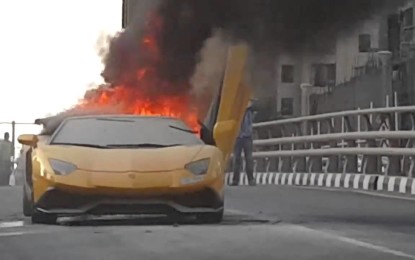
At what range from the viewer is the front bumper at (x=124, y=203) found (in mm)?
11969

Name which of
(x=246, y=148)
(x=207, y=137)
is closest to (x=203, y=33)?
(x=207, y=137)

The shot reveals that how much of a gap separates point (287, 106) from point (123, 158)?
15.3 metres

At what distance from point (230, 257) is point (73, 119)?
4816mm

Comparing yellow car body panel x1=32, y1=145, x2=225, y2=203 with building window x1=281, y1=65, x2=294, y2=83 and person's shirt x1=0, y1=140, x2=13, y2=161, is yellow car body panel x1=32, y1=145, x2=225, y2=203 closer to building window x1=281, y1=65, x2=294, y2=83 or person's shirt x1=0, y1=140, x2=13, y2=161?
building window x1=281, y1=65, x2=294, y2=83

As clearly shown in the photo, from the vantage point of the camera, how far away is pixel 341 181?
23422 mm

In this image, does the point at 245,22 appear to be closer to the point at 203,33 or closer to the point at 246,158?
the point at 203,33

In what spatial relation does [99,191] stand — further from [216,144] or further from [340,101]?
[340,101]

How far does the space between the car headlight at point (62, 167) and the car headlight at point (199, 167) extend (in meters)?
1.18

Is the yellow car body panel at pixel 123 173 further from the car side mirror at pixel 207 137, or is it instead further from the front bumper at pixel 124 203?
the car side mirror at pixel 207 137

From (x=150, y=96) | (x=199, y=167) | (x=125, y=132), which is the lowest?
(x=199, y=167)

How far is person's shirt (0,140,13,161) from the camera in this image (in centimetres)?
3281

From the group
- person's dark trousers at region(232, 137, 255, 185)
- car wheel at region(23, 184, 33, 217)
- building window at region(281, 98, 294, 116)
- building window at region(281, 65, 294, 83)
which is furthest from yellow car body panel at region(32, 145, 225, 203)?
building window at region(281, 98, 294, 116)

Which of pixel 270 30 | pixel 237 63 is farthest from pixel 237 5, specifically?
pixel 237 63

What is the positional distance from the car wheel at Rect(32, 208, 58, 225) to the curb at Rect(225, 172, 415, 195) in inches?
342
